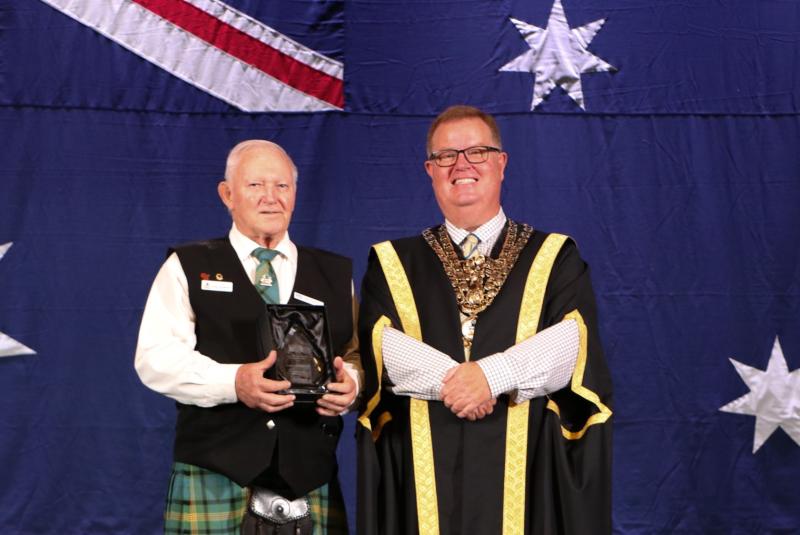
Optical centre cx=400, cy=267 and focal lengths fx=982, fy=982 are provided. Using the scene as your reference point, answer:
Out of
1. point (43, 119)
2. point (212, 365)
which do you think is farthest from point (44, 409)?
point (212, 365)

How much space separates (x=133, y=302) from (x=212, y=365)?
5.73ft

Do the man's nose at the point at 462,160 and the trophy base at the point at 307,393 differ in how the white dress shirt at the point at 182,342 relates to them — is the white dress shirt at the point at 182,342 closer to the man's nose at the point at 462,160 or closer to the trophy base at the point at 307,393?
the trophy base at the point at 307,393

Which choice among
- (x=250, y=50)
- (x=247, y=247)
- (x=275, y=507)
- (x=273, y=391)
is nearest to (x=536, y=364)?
(x=273, y=391)

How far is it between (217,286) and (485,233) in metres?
0.74

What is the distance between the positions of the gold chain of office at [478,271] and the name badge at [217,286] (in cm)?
57

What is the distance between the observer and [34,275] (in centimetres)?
A: 411

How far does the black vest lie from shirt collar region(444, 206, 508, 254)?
39cm

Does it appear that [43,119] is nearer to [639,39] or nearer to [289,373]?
[289,373]

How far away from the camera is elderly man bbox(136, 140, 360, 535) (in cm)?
253

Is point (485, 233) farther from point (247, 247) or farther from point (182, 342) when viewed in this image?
point (182, 342)

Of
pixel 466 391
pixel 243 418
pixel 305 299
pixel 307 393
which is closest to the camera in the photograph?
pixel 466 391

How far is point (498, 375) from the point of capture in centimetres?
239

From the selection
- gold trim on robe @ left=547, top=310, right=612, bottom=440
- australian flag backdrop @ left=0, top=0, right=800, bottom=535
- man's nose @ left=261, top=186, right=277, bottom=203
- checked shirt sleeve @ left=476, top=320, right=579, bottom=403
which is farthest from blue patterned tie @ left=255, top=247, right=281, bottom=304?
australian flag backdrop @ left=0, top=0, right=800, bottom=535

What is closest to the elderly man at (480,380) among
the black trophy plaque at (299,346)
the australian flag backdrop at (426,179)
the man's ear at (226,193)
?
the black trophy plaque at (299,346)
